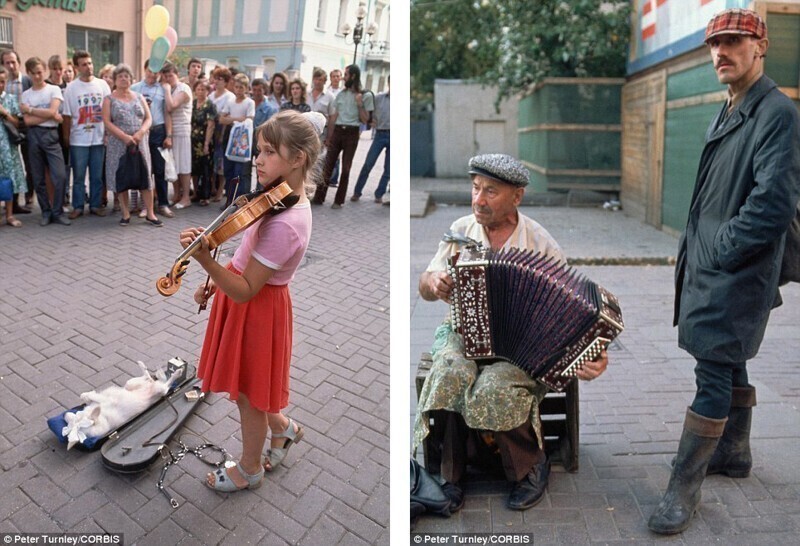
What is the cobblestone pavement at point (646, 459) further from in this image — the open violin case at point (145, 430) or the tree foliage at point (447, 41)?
the tree foliage at point (447, 41)

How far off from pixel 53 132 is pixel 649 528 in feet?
13.3

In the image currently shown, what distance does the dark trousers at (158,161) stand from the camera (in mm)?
4965

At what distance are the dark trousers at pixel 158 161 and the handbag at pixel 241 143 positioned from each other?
56 cm

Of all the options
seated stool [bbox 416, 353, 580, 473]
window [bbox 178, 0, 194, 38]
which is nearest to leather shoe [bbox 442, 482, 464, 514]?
seated stool [bbox 416, 353, 580, 473]

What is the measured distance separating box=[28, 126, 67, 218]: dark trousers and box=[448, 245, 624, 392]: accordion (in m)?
3.12

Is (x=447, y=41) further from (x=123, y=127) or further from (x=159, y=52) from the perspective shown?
(x=159, y=52)

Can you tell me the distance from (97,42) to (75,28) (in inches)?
9.3

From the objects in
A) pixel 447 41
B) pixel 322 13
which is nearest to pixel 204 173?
pixel 322 13

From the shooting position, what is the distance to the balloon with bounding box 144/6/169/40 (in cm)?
337

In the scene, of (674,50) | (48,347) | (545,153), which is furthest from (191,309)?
(545,153)

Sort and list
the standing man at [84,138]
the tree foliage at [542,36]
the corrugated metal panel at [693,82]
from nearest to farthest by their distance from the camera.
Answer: the standing man at [84,138] → the corrugated metal panel at [693,82] → the tree foliage at [542,36]

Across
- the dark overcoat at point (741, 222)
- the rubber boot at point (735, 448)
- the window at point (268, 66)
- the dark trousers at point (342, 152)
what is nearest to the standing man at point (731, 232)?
the dark overcoat at point (741, 222)

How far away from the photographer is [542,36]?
9789 millimetres

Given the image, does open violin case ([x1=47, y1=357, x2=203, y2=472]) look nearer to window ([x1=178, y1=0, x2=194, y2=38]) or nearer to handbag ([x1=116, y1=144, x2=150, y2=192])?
window ([x1=178, y1=0, x2=194, y2=38])
